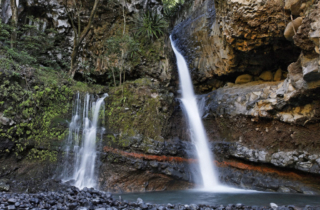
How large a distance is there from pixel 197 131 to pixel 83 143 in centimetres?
570

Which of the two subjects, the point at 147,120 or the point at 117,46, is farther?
the point at 117,46

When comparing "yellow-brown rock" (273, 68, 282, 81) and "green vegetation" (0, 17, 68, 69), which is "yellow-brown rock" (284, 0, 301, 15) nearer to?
"yellow-brown rock" (273, 68, 282, 81)

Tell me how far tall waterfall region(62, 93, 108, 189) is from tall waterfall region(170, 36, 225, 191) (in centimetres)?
475

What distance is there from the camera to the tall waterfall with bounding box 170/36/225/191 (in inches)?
374

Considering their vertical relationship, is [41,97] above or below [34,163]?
above

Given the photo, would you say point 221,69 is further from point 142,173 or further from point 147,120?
point 142,173

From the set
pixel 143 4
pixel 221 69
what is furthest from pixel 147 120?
pixel 143 4

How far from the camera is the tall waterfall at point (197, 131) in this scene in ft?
31.1

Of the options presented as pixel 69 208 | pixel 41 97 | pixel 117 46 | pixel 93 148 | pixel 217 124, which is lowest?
pixel 69 208

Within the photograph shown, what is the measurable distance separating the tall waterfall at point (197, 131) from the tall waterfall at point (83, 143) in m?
4.75

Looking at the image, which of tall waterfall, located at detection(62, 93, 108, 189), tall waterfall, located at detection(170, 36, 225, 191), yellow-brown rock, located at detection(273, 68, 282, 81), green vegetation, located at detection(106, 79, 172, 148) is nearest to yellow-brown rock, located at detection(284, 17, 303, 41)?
yellow-brown rock, located at detection(273, 68, 282, 81)

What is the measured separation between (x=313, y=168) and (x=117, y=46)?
10806 millimetres

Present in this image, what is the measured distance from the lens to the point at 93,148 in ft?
28.8

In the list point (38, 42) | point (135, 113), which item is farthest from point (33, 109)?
point (38, 42)
